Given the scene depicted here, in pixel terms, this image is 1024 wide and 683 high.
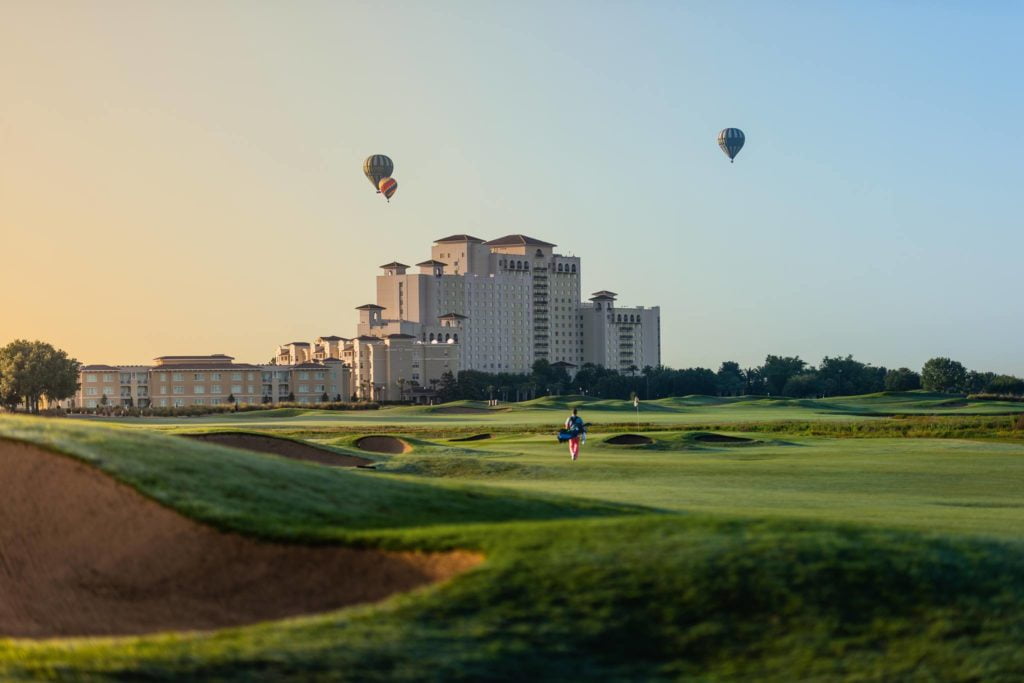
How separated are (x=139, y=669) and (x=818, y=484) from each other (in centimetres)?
2786

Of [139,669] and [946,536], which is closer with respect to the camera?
[139,669]

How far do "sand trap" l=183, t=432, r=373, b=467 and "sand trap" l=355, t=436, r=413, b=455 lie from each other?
11.3 metres

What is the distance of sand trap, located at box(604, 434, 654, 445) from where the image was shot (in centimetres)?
5997

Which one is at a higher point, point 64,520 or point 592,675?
point 64,520

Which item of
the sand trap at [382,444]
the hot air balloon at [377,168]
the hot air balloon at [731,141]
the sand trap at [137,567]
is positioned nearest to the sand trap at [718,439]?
the sand trap at [382,444]

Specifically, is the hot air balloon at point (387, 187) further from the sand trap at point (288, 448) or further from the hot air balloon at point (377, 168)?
the sand trap at point (288, 448)

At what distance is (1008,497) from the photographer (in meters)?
32.9

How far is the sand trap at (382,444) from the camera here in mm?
54713

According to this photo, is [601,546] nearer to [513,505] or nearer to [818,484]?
[513,505]

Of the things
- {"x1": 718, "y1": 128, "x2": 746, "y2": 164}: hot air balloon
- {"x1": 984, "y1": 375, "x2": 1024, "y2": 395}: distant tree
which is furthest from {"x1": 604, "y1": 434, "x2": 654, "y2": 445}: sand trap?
{"x1": 984, "y1": 375, "x2": 1024, "y2": 395}: distant tree

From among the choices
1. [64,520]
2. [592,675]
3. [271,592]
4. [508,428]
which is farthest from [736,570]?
[508,428]

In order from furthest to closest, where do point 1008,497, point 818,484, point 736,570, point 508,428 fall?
point 508,428 → point 818,484 → point 1008,497 → point 736,570

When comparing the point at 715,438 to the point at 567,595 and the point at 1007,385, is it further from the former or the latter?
the point at 1007,385

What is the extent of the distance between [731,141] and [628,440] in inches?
3735
